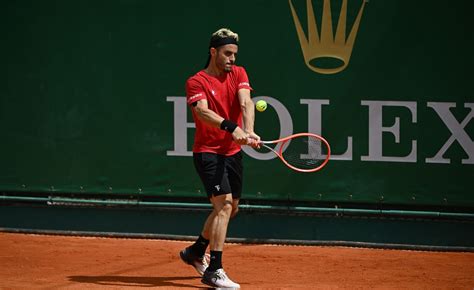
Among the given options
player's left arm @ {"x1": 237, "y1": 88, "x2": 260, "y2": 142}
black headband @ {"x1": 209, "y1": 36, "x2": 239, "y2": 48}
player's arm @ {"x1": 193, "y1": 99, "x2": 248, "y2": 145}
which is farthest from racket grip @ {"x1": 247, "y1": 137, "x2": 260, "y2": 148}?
black headband @ {"x1": 209, "y1": 36, "x2": 239, "y2": 48}

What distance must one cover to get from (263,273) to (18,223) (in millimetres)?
2862

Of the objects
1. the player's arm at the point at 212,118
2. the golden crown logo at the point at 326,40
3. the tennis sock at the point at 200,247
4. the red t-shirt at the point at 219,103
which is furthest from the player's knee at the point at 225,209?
the golden crown logo at the point at 326,40

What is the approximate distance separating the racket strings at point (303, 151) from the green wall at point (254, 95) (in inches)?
11.0

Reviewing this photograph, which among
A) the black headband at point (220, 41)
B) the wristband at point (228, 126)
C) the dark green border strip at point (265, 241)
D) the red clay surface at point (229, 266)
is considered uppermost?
the black headband at point (220, 41)

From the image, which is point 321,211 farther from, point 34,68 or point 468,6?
point 34,68

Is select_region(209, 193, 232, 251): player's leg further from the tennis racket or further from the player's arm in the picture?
the tennis racket

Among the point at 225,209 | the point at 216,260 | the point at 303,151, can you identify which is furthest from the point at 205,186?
the point at 303,151

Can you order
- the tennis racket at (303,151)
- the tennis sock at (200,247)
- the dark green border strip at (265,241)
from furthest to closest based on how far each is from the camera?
the dark green border strip at (265,241) → the tennis racket at (303,151) → the tennis sock at (200,247)

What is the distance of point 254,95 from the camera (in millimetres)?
8586

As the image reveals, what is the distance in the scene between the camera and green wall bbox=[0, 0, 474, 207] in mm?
8320

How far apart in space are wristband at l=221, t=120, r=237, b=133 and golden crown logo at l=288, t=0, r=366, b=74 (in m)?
2.00

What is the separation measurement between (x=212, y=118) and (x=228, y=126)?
14cm

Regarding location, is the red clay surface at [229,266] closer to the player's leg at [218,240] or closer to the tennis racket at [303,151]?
the player's leg at [218,240]

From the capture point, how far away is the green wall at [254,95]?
8.32 metres
